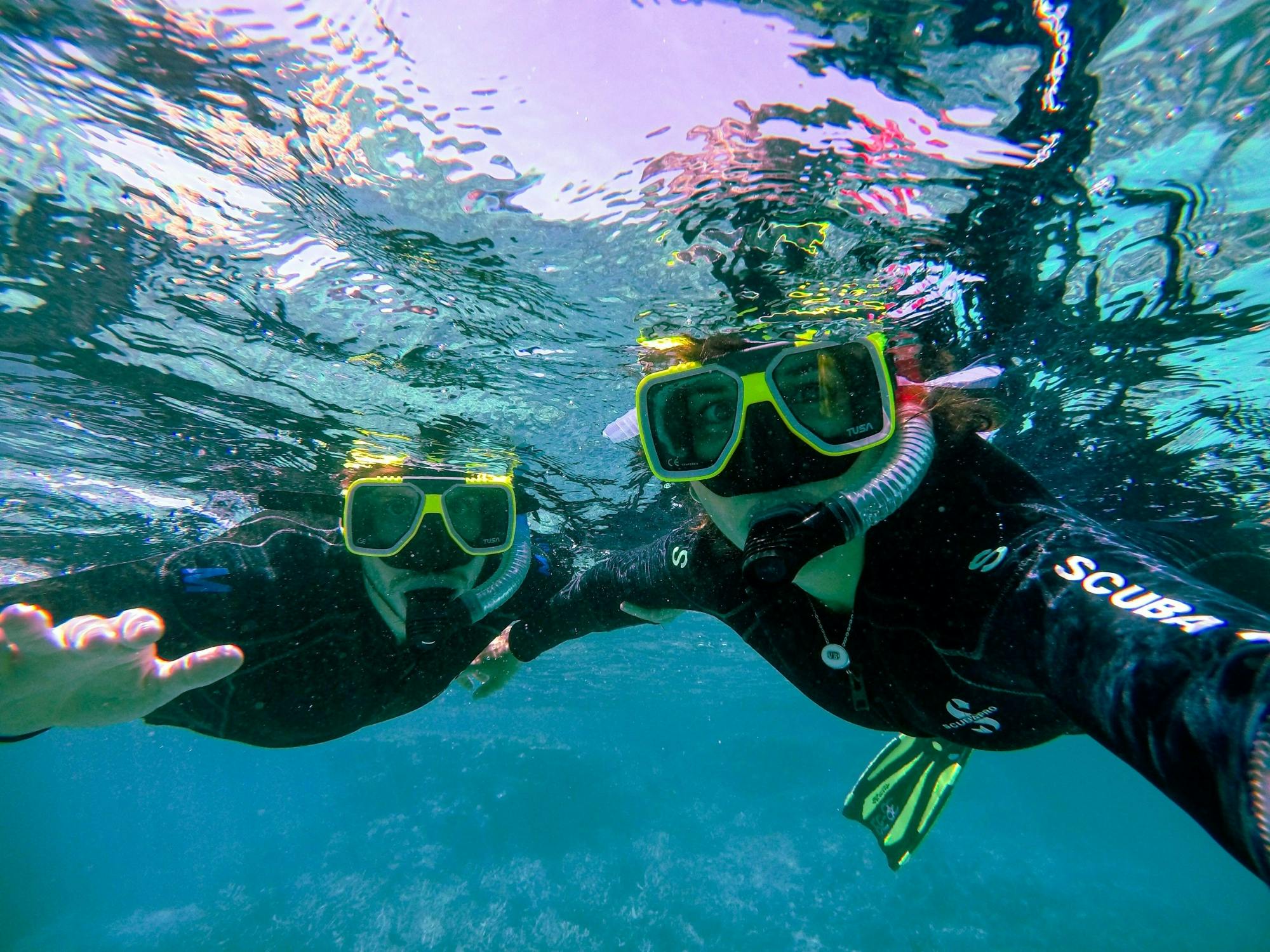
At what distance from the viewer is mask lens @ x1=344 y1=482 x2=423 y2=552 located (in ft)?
18.6

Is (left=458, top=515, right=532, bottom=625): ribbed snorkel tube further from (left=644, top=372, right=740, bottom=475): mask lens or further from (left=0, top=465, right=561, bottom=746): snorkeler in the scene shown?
(left=644, top=372, right=740, bottom=475): mask lens

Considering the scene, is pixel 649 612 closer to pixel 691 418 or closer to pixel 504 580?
pixel 504 580

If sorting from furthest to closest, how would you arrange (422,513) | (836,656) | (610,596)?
(422,513) → (610,596) → (836,656)

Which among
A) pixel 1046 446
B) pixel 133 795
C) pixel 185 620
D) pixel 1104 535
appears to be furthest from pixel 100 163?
pixel 133 795

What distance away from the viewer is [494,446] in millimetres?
9250

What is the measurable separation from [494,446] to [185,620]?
4987 mm

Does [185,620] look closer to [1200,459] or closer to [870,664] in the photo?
[870,664]

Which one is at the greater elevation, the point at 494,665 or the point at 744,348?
the point at 744,348

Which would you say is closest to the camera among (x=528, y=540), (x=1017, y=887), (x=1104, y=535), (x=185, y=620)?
(x=1104, y=535)

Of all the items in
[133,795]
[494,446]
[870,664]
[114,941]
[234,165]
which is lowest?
[133,795]

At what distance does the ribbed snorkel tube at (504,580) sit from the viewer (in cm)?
548

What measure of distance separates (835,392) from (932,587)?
1.23 m

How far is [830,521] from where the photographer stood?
9.27 feet

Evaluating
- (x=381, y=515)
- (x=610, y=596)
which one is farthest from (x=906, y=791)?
(x=381, y=515)
